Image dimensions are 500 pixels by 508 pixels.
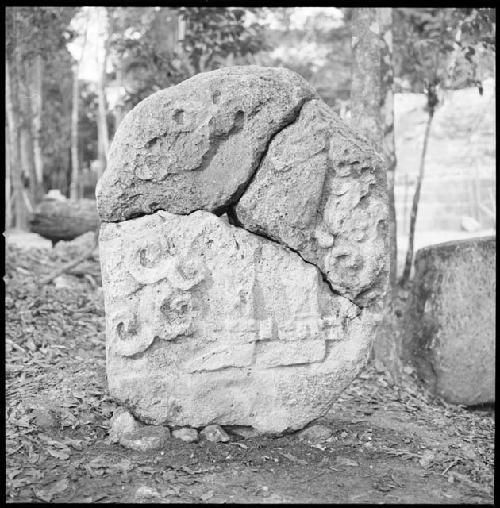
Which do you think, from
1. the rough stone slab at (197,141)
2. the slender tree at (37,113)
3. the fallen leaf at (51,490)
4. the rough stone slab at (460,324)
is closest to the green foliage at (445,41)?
the rough stone slab at (460,324)

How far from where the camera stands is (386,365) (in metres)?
6.37

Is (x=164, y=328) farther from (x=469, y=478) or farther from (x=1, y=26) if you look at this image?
(x=1, y=26)

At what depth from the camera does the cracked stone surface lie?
13.8ft

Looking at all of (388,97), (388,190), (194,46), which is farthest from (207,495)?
(194,46)

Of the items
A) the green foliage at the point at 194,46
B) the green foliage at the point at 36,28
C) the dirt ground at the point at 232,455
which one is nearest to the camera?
the dirt ground at the point at 232,455

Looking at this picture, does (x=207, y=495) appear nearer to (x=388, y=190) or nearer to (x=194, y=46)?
(x=388, y=190)

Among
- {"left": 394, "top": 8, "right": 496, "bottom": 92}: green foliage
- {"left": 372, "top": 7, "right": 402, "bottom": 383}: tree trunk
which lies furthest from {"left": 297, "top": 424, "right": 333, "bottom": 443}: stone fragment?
{"left": 394, "top": 8, "right": 496, "bottom": 92}: green foliage

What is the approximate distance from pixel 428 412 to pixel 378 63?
302 centimetres

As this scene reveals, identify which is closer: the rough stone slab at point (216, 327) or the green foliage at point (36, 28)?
the rough stone slab at point (216, 327)

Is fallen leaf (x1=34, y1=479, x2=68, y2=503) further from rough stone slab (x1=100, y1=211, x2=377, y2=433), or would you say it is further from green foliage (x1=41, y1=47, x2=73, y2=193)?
green foliage (x1=41, y1=47, x2=73, y2=193)

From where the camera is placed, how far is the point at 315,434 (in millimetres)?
4523

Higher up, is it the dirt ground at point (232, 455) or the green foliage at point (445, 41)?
the green foliage at point (445, 41)

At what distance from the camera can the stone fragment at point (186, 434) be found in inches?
169

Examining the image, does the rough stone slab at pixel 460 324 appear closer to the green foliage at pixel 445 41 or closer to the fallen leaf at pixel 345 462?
the green foliage at pixel 445 41
